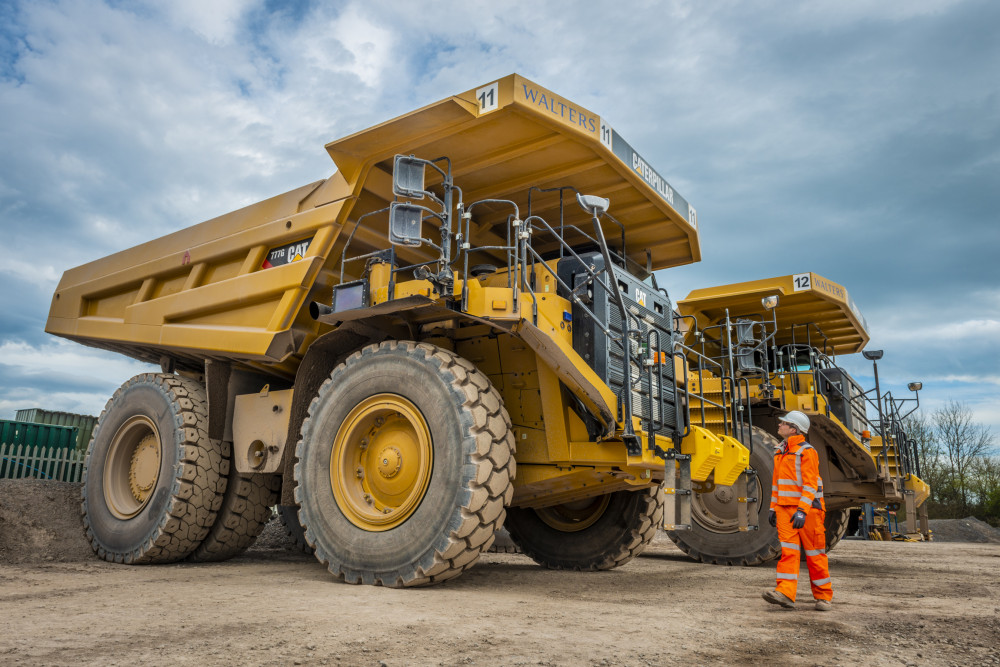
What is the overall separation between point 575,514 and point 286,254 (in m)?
3.54

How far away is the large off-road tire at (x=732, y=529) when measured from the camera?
26.4 feet

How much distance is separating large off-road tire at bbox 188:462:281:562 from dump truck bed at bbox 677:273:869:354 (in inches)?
215

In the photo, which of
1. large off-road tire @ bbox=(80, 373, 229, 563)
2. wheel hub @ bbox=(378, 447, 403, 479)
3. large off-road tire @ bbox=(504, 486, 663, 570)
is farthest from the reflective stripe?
large off-road tire @ bbox=(80, 373, 229, 563)

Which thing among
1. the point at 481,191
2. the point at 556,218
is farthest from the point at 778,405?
the point at 481,191

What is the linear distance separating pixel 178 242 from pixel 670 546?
29.6 ft

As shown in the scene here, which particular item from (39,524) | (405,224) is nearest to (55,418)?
(39,524)

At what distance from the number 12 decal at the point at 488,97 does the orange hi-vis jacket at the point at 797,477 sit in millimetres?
3112

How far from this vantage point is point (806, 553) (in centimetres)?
490

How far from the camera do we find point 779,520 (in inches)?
202

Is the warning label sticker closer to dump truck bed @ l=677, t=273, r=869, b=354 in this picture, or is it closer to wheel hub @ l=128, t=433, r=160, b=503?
wheel hub @ l=128, t=433, r=160, b=503

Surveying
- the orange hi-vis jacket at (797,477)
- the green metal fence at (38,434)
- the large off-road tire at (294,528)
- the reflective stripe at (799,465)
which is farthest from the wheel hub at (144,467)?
the reflective stripe at (799,465)

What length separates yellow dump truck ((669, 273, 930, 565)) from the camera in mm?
8312

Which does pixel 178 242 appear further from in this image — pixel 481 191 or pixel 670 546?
pixel 670 546

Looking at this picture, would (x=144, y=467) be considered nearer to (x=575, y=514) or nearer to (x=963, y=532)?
(x=575, y=514)
